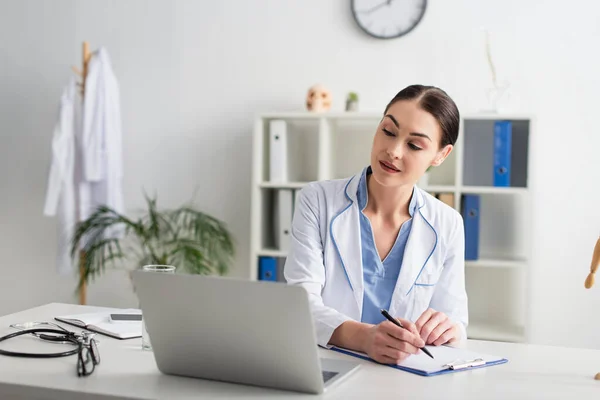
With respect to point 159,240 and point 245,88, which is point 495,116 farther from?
point 159,240

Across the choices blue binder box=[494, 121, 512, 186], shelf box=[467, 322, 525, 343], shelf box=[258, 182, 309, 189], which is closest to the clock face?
blue binder box=[494, 121, 512, 186]

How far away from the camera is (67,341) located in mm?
1642

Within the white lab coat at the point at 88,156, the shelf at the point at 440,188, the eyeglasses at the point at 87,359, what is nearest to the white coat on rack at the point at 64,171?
the white lab coat at the point at 88,156

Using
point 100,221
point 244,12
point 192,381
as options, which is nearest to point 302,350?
point 192,381

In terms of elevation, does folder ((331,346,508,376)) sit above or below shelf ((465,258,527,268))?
below

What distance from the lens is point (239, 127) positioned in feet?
12.7

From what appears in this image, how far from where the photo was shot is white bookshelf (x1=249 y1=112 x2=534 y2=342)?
3344 millimetres

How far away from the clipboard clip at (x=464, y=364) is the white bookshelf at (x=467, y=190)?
6.07ft

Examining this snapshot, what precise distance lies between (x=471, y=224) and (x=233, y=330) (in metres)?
2.27

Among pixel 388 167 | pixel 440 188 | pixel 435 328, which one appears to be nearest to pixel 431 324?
pixel 435 328

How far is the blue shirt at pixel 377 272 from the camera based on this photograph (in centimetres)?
199

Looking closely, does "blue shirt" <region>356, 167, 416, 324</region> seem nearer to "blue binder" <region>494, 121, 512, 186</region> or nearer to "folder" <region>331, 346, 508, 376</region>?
"folder" <region>331, 346, 508, 376</region>

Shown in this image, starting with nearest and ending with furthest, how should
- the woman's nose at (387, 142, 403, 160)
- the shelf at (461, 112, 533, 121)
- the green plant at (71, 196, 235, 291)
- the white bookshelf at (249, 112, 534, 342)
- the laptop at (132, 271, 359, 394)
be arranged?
the laptop at (132, 271, 359, 394) → the woman's nose at (387, 142, 403, 160) → the shelf at (461, 112, 533, 121) → the white bookshelf at (249, 112, 534, 342) → the green plant at (71, 196, 235, 291)

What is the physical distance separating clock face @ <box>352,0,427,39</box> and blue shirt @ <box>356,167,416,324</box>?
1852mm
